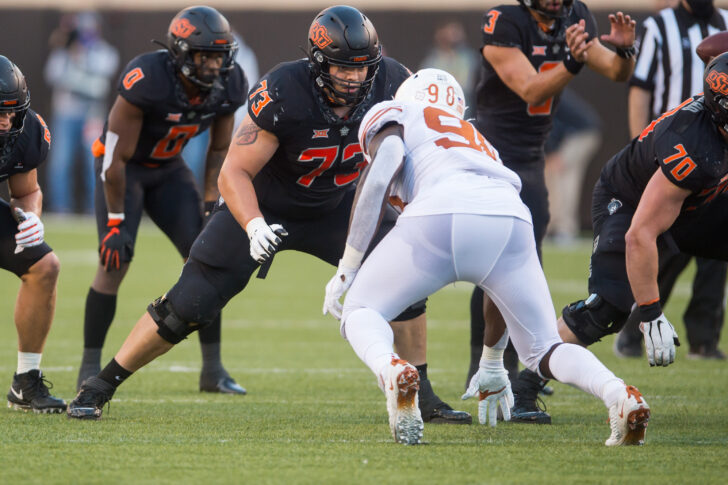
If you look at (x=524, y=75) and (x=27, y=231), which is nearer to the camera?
(x=27, y=231)

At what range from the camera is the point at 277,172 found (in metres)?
4.66

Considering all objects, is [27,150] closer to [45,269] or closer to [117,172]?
[45,269]

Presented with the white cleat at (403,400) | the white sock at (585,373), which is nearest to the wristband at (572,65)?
the white sock at (585,373)

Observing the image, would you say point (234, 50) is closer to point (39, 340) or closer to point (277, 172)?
point (277, 172)

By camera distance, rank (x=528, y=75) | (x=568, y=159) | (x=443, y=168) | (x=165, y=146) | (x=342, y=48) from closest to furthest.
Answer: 1. (x=443, y=168)
2. (x=342, y=48)
3. (x=528, y=75)
4. (x=165, y=146)
5. (x=568, y=159)

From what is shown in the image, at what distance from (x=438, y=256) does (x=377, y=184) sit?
0.33m

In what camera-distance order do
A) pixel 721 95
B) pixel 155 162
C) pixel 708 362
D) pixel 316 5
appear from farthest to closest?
pixel 316 5 < pixel 708 362 < pixel 155 162 < pixel 721 95

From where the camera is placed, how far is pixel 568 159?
13656mm

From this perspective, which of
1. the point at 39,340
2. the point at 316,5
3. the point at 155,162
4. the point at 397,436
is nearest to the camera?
the point at 397,436

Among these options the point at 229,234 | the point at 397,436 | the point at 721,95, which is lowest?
the point at 397,436

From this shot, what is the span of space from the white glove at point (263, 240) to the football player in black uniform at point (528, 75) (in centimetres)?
146

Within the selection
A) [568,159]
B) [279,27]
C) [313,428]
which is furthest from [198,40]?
[279,27]

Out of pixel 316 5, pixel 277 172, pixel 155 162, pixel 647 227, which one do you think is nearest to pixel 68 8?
pixel 316 5

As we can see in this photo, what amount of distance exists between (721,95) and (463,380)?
7.63 ft
